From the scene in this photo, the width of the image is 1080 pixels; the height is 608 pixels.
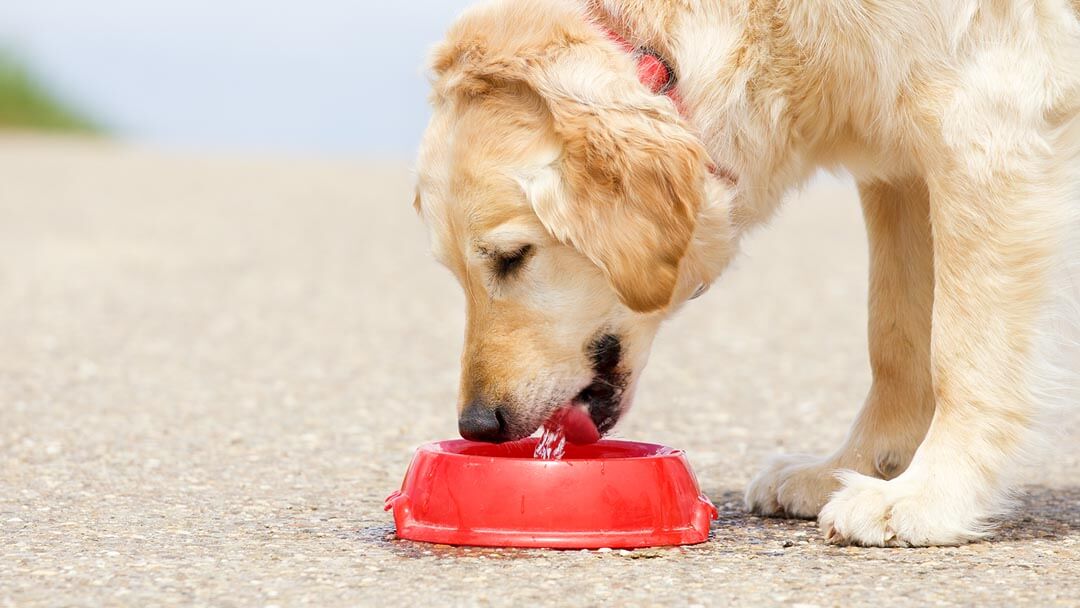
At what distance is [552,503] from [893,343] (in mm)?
1303

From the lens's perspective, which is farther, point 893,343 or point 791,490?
point 893,343

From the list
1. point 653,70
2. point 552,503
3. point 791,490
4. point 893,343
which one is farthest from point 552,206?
point 893,343

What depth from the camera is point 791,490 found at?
3814mm

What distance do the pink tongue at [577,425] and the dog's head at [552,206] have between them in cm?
3

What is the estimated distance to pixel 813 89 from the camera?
3.59 metres

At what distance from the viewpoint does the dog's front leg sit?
3.38 m

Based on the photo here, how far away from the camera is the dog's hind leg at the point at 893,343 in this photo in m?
4.02

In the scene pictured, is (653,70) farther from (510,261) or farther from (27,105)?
(27,105)

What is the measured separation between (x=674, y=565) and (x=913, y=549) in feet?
1.92

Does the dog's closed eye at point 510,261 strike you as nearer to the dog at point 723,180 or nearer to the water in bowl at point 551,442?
the dog at point 723,180

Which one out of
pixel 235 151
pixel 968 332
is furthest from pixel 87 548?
pixel 235 151

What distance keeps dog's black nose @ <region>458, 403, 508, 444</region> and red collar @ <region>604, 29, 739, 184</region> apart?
792 millimetres

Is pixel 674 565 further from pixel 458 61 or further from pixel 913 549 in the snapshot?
pixel 458 61

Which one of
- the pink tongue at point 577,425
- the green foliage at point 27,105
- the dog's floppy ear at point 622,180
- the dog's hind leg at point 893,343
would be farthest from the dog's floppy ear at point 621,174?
the green foliage at point 27,105
